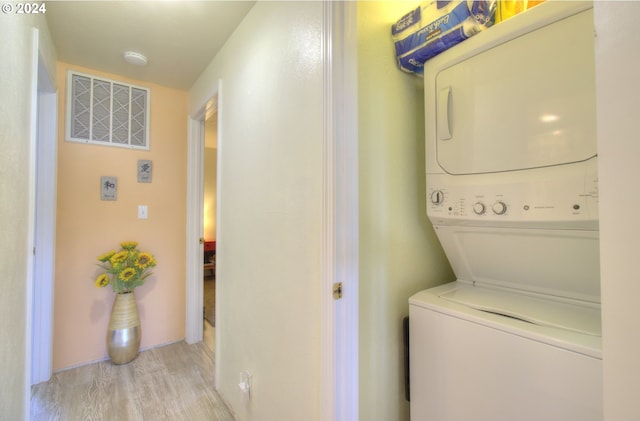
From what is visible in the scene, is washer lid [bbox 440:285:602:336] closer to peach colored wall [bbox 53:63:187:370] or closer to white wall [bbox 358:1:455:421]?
white wall [bbox 358:1:455:421]

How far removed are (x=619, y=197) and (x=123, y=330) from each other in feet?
8.88

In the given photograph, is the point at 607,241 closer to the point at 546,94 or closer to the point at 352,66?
the point at 546,94

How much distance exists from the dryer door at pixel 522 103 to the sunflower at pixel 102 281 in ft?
7.76

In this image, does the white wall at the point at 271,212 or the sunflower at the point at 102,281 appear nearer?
the white wall at the point at 271,212

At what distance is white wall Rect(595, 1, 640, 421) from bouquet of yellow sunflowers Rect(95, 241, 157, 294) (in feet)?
8.17

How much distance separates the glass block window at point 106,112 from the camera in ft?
6.70

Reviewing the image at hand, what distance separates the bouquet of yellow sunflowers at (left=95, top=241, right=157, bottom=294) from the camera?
6.67 feet

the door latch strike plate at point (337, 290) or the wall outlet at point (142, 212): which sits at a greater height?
the wall outlet at point (142, 212)

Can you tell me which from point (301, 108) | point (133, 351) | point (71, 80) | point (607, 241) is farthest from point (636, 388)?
point (71, 80)

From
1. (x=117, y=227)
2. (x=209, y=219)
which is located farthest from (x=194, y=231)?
(x=209, y=219)

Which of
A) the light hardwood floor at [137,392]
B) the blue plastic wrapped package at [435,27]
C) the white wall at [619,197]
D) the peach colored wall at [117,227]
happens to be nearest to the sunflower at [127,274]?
the peach colored wall at [117,227]

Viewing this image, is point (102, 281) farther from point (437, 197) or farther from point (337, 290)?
point (437, 197)

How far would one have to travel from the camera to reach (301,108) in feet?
3.52
